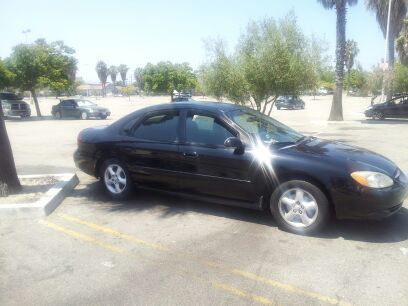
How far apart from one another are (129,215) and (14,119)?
982 inches

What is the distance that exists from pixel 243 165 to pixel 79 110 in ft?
76.3

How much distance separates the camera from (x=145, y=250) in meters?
4.09

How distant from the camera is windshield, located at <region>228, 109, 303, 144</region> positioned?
4.93m

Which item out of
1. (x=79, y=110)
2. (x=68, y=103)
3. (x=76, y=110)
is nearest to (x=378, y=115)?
(x=79, y=110)

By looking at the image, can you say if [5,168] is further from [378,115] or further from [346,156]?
[378,115]

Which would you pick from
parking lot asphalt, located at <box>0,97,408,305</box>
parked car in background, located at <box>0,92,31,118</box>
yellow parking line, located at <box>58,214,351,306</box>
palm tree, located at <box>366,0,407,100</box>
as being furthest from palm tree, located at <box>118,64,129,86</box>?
yellow parking line, located at <box>58,214,351,306</box>

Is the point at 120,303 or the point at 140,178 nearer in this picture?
the point at 120,303

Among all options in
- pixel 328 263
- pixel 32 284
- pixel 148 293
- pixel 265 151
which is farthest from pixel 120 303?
pixel 265 151

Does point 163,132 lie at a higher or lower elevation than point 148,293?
higher

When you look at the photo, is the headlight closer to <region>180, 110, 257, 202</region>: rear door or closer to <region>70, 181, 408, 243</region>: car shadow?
<region>70, 181, 408, 243</region>: car shadow

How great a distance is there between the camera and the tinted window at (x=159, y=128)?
5.32 metres

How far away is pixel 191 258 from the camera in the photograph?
12.8 ft

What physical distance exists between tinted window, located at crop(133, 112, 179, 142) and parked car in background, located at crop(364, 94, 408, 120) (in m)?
20.1

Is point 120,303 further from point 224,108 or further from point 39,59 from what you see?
point 39,59
